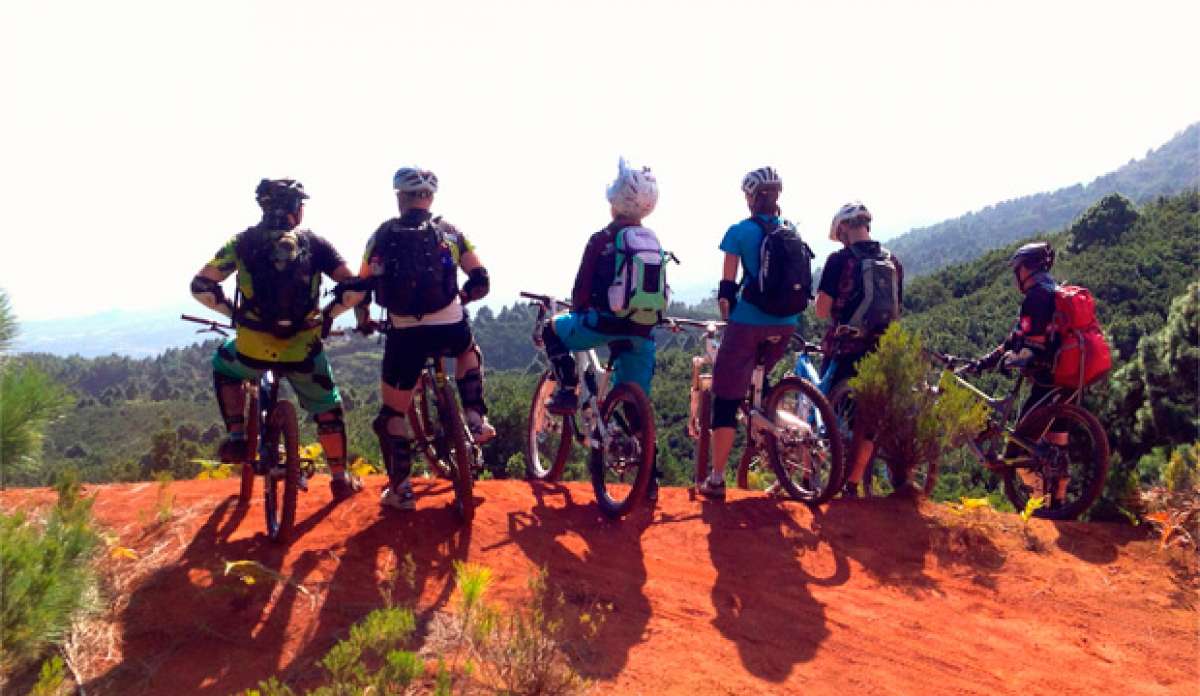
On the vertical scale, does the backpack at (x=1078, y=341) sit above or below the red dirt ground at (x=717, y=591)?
above

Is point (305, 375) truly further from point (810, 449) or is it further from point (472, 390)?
point (810, 449)

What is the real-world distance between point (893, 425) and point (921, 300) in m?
73.1

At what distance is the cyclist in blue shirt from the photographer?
5414 millimetres

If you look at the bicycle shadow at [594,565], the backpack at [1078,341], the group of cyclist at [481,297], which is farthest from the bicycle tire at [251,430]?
the backpack at [1078,341]

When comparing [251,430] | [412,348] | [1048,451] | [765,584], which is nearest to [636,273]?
[412,348]

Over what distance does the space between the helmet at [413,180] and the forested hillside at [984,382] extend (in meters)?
2.15

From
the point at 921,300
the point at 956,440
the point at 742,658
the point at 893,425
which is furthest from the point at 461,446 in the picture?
the point at 921,300

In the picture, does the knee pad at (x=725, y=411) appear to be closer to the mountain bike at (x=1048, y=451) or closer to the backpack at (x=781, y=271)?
the backpack at (x=781, y=271)

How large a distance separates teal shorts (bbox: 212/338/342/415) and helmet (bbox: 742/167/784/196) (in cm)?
323

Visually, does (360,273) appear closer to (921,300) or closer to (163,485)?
(163,485)

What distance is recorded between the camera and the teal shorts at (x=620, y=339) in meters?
5.28

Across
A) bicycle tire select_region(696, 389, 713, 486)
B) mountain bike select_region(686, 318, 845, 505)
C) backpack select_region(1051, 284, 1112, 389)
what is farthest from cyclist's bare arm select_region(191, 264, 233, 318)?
backpack select_region(1051, 284, 1112, 389)

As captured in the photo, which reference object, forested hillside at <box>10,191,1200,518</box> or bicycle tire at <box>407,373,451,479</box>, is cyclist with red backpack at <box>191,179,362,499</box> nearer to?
bicycle tire at <box>407,373,451,479</box>

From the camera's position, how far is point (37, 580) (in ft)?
8.42
